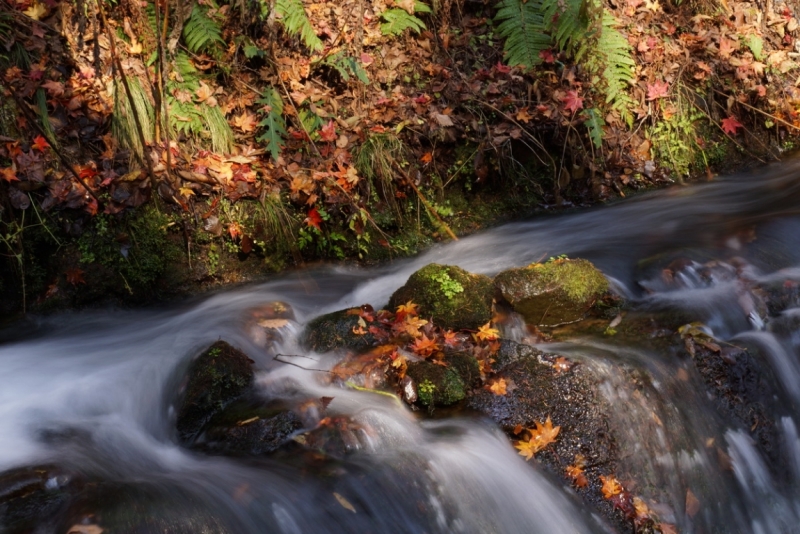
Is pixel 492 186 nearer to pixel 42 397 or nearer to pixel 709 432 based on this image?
pixel 709 432

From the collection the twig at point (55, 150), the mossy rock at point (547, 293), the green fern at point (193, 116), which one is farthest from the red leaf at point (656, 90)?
the twig at point (55, 150)

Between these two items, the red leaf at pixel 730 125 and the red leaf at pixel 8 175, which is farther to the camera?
the red leaf at pixel 730 125

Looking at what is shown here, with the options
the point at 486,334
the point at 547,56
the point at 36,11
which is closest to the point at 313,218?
the point at 486,334

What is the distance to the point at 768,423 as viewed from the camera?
3871mm

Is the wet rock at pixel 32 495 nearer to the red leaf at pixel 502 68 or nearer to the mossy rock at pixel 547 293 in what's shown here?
the mossy rock at pixel 547 293

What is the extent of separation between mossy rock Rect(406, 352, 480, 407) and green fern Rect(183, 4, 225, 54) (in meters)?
3.44

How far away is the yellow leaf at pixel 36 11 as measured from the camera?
521 cm

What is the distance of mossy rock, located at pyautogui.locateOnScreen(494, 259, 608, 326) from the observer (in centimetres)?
452

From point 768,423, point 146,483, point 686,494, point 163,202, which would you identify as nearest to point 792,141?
point 768,423

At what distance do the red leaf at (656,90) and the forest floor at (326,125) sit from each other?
0.09ft

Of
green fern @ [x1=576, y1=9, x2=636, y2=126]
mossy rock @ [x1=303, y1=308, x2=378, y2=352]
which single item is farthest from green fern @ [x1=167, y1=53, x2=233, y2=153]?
green fern @ [x1=576, y1=9, x2=636, y2=126]

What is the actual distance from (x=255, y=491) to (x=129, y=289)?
261cm

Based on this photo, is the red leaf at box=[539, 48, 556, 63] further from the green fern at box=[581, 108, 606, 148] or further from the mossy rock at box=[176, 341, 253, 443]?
the mossy rock at box=[176, 341, 253, 443]

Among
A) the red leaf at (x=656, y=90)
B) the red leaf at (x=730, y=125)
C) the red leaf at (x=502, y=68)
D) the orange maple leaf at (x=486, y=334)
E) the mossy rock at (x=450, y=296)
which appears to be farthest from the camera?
the red leaf at (x=730, y=125)
